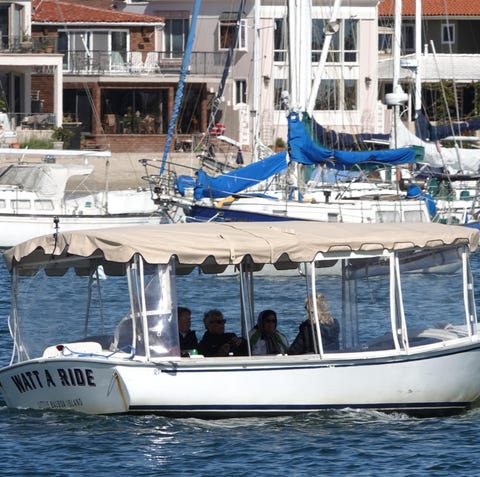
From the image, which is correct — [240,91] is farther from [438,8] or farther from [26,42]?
[438,8]

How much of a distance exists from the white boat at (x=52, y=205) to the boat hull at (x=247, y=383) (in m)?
21.6

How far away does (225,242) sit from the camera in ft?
50.1

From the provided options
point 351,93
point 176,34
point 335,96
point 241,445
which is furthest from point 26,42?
point 241,445

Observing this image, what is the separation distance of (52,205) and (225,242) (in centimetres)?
2347

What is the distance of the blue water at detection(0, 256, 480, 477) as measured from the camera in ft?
46.3

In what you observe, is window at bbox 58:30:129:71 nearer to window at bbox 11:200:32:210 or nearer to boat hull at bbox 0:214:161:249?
window at bbox 11:200:32:210

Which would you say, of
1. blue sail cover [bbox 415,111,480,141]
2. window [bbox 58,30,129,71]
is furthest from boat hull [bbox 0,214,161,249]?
window [bbox 58,30,129,71]

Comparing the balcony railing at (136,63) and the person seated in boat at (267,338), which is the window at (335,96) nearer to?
the balcony railing at (136,63)

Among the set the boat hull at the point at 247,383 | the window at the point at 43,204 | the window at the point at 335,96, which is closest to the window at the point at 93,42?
the window at the point at 335,96

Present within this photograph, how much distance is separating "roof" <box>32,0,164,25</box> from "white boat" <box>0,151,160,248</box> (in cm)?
2262

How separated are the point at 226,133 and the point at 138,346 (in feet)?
148

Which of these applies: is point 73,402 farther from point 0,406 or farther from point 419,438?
point 419,438

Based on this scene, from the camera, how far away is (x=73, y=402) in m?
15.7

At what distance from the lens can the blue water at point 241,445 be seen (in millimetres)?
14109
